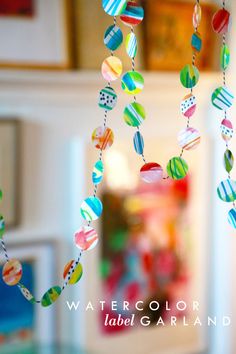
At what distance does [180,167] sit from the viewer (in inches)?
26.5

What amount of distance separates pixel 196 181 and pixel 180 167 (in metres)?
0.82

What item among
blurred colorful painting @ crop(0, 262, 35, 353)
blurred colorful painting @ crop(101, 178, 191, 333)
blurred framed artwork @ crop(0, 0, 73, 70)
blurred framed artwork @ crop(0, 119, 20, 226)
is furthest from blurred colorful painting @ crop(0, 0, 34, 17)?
blurred colorful painting @ crop(0, 262, 35, 353)

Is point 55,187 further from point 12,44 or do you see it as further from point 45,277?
point 12,44

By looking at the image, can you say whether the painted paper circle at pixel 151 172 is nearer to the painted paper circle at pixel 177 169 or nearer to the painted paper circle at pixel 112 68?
the painted paper circle at pixel 177 169

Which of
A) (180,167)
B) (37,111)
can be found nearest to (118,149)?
(37,111)

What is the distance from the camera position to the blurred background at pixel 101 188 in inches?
47.8

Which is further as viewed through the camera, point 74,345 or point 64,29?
point 74,345

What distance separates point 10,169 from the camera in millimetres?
1223

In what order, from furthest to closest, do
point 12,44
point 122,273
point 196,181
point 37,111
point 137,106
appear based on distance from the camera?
point 196,181 < point 122,273 < point 37,111 < point 12,44 < point 137,106

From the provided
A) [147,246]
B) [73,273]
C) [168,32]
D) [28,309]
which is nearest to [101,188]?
[147,246]

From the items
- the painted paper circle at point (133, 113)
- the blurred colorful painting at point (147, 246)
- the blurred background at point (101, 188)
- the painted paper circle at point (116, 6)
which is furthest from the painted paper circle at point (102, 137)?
the blurred colorful painting at point (147, 246)

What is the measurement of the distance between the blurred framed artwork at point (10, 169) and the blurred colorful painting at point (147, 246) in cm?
23

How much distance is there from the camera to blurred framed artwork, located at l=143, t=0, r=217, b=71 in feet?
4.48

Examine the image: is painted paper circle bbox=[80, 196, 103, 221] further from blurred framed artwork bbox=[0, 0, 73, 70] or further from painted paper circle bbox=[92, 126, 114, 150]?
blurred framed artwork bbox=[0, 0, 73, 70]
